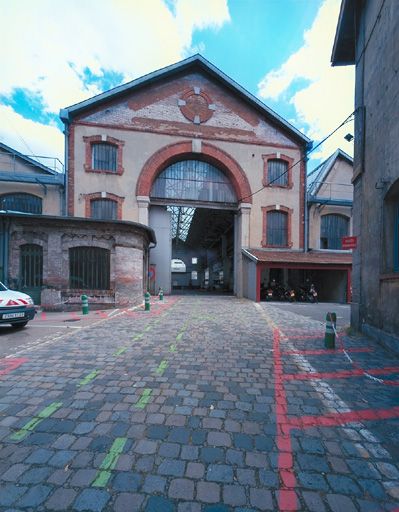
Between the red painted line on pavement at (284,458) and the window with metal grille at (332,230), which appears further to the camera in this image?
the window with metal grille at (332,230)

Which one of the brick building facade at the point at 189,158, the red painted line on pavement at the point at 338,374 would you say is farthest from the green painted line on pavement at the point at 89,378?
the brick building facade at the point at 189,158

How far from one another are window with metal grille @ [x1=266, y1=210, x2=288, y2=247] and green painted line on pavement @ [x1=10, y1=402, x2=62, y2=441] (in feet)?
56.7

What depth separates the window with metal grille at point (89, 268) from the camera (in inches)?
457

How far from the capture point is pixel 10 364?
15.2 ft

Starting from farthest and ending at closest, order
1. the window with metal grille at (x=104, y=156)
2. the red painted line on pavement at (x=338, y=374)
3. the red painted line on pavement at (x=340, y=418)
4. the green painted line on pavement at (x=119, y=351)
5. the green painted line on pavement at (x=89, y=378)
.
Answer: the window with metal grille at (x=104, y=156) → the green painted line on pavement at (x=119, y=351) → the red painted line on pavement at (x=338, y=374) → the green painted line on pavement at (x=89, y=378) → the red painted line on pavement at (x=340, y=418)

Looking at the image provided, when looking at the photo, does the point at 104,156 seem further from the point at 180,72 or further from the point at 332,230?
the point at 332,230

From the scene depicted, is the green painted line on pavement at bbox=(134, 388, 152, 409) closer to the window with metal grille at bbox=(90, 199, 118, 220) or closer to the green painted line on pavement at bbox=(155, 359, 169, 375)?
the green painted line on pavement at bbox=(155, 359, 169, 375)

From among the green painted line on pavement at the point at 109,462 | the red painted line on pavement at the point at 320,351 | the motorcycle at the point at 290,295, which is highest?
the green painted line on pavement at the point at 109,462

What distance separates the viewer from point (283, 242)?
18.9 m

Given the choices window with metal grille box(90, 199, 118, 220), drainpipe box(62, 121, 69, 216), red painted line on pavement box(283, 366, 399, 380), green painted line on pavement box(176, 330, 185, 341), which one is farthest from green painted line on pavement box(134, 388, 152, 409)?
drainpipe box(62, 121, 69, 216)

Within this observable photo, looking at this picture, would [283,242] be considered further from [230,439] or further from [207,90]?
[230,439]

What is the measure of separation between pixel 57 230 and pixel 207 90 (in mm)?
14391

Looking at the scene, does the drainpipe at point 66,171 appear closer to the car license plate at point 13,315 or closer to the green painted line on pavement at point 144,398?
the car license plate at point 13,315

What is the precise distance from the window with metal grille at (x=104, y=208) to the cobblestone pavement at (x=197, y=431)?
12.5 metres
